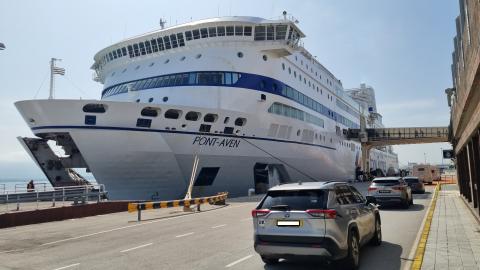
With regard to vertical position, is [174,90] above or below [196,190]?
above

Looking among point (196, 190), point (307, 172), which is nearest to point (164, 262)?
point (196, 190)

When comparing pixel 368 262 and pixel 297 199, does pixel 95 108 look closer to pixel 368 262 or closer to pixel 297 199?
pixel 297 199

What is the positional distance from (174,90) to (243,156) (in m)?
6.22

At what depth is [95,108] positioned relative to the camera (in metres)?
20.2

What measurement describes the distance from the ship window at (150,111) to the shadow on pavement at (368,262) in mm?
14936

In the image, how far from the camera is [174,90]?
84.8 ft

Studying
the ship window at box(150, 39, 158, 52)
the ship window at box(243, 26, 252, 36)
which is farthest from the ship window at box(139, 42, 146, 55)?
the ship window at box(243, 26, 252, 36)

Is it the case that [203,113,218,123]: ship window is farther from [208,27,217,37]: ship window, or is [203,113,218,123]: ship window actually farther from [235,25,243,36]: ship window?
[235,25,243,36]: ship window

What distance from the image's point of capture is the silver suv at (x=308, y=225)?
19.5ft

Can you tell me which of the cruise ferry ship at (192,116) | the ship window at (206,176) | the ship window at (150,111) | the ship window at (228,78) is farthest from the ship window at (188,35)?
the ship window at (206,176)

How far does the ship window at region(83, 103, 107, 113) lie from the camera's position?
1986 cm

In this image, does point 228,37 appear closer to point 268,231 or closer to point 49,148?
point 49,148

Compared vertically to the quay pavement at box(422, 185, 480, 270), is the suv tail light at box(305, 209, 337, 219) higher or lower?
higher

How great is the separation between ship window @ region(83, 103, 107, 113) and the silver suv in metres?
15.4
